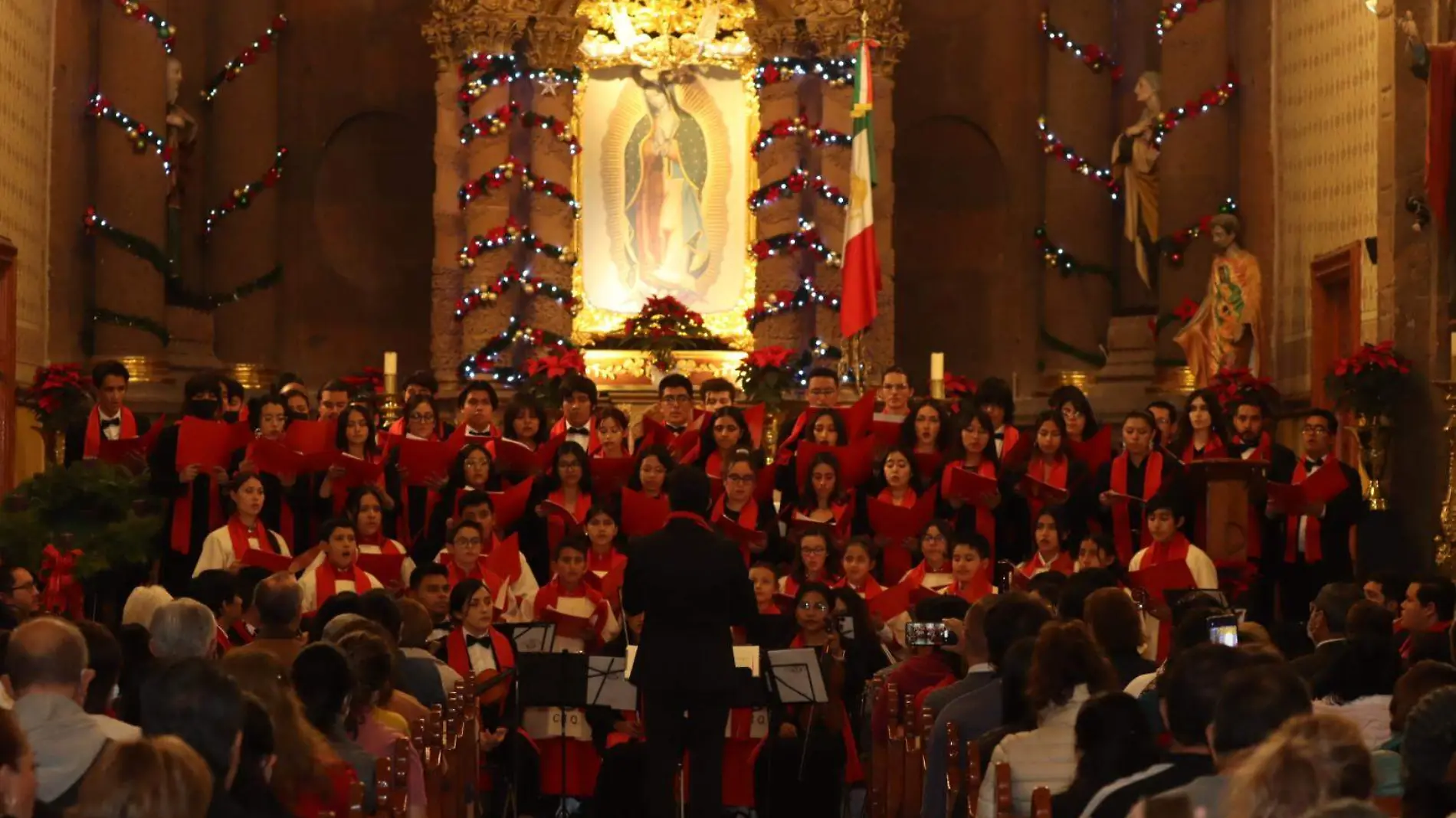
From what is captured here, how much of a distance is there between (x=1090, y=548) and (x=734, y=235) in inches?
284

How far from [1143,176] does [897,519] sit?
589 centimetres

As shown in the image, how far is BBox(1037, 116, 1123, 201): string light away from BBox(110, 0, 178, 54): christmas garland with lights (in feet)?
21.5

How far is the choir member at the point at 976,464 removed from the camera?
1250cm

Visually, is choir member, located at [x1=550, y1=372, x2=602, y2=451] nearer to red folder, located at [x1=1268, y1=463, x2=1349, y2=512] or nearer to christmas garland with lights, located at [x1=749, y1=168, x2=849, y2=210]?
red folder, located at [x1=1268, y1=463, x2=1349, y2=512]

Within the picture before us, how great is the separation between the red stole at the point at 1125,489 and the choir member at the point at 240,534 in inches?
174

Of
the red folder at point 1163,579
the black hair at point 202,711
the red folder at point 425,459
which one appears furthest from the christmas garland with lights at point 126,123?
the black hair at point 202,711

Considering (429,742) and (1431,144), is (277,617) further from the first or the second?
(1431,144)

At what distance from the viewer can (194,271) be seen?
18.1 meters

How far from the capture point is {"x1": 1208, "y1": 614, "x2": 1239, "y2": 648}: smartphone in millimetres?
7551

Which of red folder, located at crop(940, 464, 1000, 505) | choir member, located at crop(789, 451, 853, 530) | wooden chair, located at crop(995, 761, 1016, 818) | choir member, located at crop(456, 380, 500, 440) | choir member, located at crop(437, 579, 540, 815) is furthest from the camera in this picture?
choir member, located at crop(456, 380, 500, 440)

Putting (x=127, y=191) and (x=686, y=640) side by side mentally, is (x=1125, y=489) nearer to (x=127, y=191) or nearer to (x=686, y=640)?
(x=686, y=640)

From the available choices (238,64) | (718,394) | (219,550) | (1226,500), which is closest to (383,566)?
(219,550)

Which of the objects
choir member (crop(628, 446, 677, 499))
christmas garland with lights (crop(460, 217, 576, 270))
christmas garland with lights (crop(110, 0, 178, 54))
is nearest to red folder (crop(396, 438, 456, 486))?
choir member (crop(628, 446, 677, 499))

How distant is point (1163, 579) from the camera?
11.2 meters
